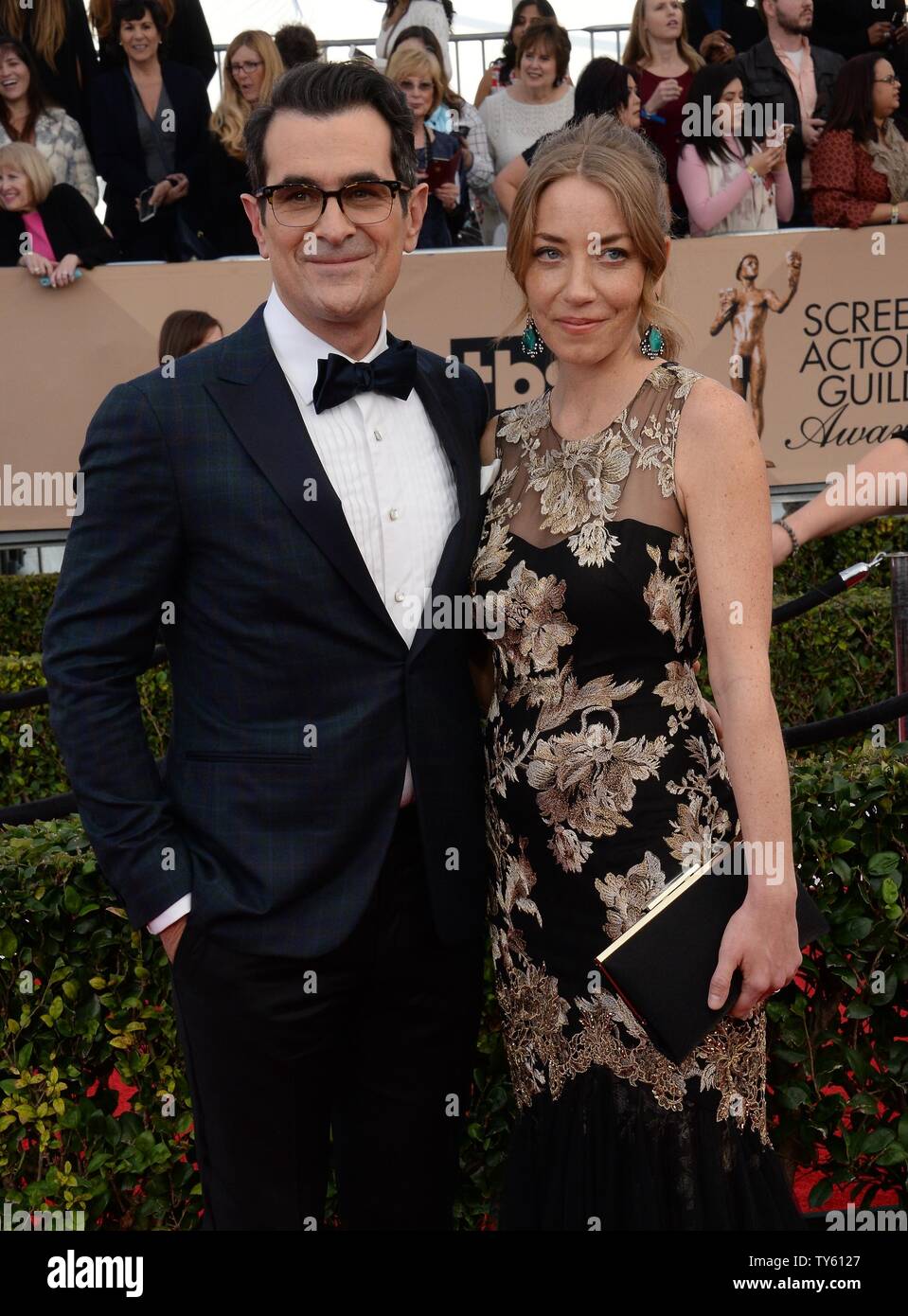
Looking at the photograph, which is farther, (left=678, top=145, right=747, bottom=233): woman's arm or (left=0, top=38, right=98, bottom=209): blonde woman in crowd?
(left=678, top=145, right=747, bottom=233): woman's arm

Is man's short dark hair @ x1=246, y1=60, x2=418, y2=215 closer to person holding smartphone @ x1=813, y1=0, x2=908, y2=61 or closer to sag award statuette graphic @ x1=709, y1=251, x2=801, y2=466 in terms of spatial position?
sag award statuette graphic @ x1=709, y1=251, x2=801, y2=466

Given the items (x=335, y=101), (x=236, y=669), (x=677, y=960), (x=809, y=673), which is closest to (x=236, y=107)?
(x=809, y=673)

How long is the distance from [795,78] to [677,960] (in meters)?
6.51

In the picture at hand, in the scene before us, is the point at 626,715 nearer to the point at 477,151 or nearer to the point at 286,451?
the point at 286,451

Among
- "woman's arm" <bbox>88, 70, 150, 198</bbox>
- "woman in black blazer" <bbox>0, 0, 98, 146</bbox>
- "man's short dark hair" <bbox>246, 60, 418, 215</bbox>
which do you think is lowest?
A: "man's short dark hair" <bbox>246, 60, 418, 215</bbox>

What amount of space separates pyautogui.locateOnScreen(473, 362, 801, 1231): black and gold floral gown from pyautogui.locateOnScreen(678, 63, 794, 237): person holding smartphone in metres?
5.27

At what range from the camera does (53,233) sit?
722 centimetres

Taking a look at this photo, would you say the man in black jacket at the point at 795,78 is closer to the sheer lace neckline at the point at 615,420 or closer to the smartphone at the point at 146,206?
the smartphone at the point at 146,206

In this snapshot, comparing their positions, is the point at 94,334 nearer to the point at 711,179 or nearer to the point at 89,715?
the point at 711,179

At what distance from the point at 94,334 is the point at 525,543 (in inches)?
224

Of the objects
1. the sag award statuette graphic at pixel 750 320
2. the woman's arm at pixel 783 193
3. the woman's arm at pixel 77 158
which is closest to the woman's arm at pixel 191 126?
the woman's arm at pixel 77 158

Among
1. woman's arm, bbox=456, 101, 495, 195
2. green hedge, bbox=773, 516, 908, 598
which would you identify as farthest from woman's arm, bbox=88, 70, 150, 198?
green hedge, bbox=773, 516, 908, 598

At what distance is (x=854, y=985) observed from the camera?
113 inches

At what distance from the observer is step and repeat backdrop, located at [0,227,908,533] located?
738cm
